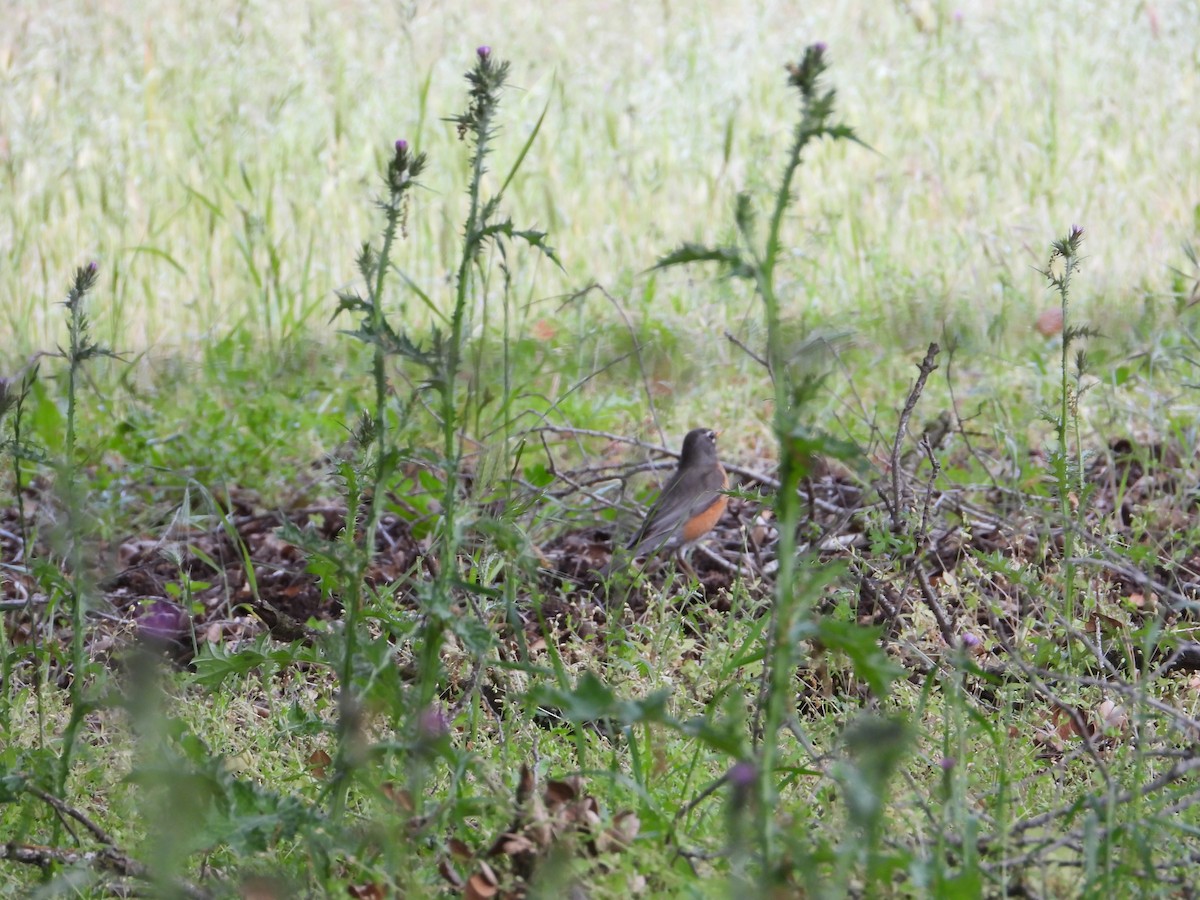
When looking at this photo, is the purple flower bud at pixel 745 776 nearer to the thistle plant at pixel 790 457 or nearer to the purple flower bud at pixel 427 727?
the thistle plant at pixel 790 457

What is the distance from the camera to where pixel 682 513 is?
146 inches

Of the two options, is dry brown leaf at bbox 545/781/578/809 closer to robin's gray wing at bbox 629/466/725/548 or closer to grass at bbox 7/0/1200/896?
grass at bbox 7/0/1200/896

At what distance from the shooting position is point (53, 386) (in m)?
5.20

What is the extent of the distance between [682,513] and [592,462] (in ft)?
2.14

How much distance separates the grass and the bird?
0.33ft

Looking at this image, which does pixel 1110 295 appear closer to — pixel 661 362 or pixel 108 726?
pixel 661 362

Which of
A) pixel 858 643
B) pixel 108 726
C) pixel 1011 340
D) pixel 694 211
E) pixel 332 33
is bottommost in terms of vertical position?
pixel 108 726

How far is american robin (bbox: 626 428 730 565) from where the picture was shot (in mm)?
3641

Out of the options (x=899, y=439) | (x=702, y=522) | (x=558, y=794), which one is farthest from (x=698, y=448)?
(x=558, y=794)

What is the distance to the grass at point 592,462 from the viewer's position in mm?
1875

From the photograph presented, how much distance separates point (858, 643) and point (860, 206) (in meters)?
5.51

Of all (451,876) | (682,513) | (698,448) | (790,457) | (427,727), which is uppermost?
(790,457)

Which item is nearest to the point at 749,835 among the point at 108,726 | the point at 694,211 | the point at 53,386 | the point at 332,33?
the point at 108,726

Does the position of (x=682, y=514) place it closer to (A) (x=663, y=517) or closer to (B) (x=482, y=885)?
(A) (x=663, y=517)
